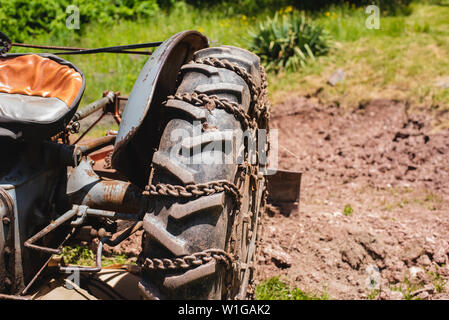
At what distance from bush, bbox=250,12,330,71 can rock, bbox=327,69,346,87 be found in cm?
77

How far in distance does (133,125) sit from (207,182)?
15.1 inches

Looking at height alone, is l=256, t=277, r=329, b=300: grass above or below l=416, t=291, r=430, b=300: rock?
below

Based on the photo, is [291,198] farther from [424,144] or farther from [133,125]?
[133,125]

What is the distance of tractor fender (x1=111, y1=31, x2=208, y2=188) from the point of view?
1.81 meters

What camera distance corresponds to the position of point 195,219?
171 centimetres

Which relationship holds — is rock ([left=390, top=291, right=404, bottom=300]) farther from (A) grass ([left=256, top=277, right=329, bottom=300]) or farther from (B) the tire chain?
(B) the tire chain

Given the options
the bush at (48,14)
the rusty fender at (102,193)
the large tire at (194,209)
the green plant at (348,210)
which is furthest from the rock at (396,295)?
the bush at (48,14)

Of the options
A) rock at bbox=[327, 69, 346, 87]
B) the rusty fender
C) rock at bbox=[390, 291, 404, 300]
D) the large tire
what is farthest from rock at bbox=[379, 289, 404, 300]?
rock at bbox=[327, 69, 346, 87]

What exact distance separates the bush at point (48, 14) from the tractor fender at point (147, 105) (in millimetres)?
8017

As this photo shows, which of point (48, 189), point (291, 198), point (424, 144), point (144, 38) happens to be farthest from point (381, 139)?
point (144, 38)

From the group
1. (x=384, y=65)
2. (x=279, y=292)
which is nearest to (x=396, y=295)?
(x=279, y=292)

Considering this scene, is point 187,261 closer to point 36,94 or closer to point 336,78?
point 36,94

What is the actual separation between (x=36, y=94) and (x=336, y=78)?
17.1 feet
